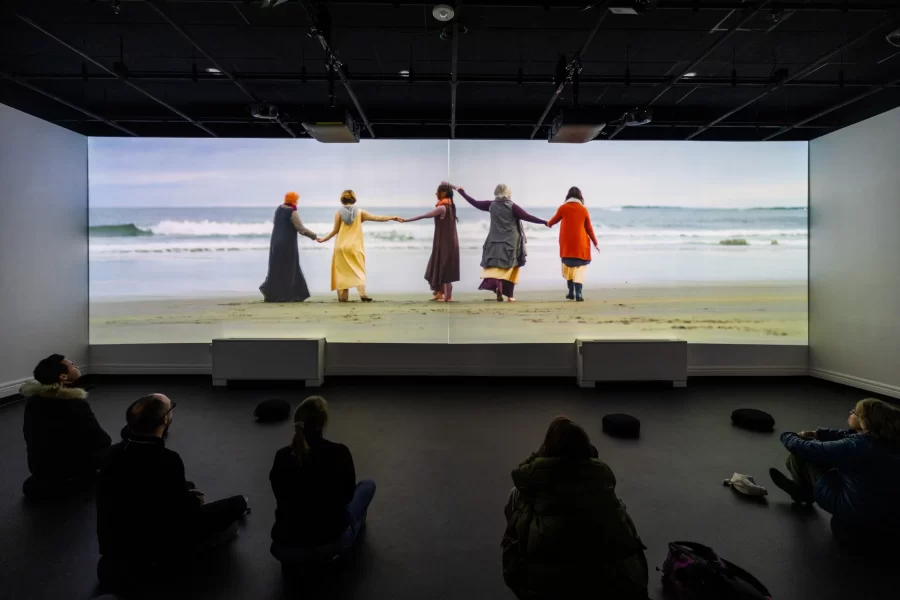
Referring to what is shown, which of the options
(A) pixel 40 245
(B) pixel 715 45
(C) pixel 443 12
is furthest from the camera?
(A) pixel 40 245

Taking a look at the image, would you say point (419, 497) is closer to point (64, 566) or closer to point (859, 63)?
point (64, 566)

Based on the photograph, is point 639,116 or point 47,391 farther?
point 639,116

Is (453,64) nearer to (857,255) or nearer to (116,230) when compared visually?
(116,230)

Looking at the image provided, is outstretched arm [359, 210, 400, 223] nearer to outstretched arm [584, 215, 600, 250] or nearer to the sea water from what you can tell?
the sea water

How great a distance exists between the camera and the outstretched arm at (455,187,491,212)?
7383 mm

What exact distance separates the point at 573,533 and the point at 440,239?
5.88 meters

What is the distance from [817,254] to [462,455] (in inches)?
256

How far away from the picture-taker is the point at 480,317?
7.32 metres

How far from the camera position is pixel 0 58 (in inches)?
210

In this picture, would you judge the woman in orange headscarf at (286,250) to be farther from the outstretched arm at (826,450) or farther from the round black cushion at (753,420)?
the outstretched arm at (826,450)

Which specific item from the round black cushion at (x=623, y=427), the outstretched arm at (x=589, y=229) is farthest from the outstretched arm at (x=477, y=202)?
the round black cushion at (x=623, y=427)

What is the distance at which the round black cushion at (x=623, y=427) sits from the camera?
4.82 meters

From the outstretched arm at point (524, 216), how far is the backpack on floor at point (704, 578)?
559cm

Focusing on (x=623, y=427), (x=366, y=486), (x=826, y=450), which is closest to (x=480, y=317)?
(x=623, y=427)
